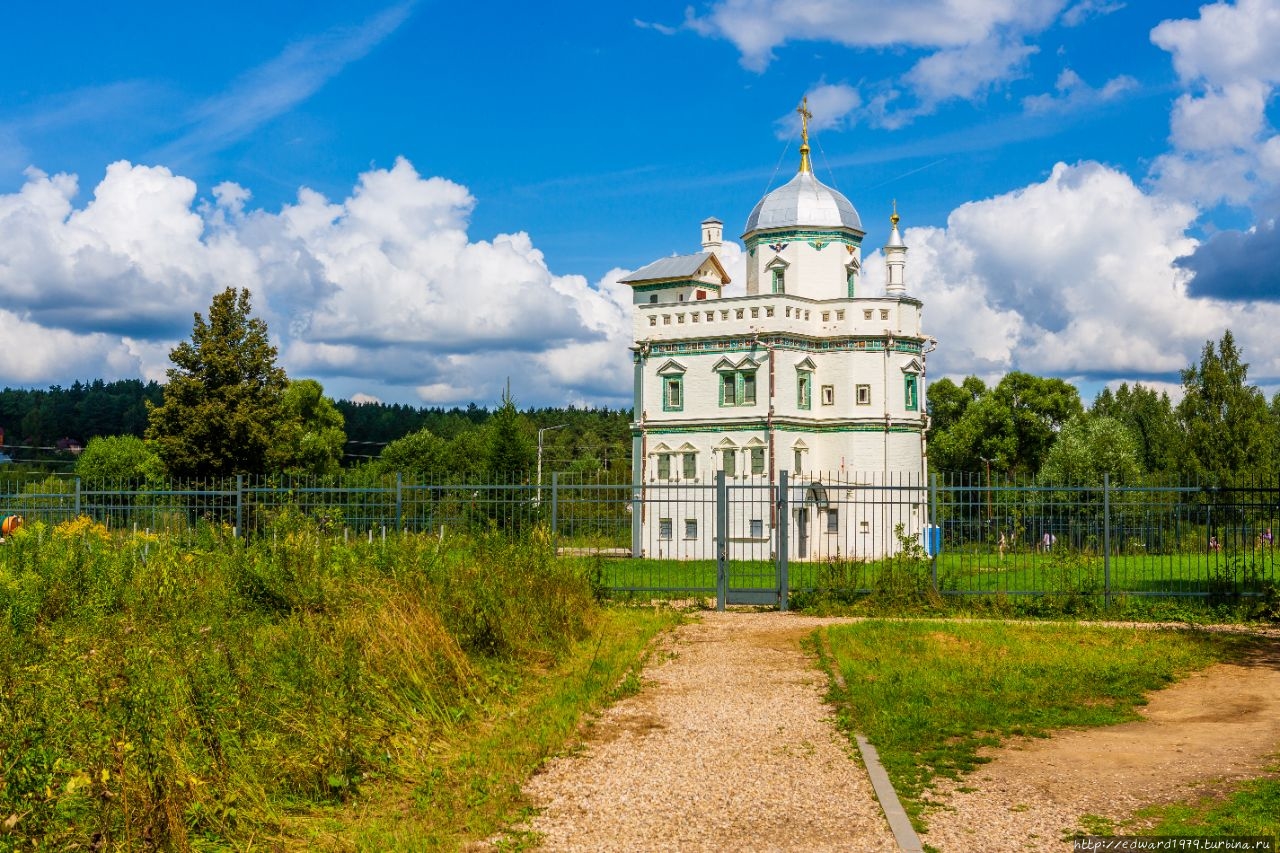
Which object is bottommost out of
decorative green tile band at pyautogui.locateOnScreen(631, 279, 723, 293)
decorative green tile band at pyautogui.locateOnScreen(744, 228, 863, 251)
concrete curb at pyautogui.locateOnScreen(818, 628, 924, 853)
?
concrete curb at pyautogui.locateOnScreen(818, 628, 924, 853)

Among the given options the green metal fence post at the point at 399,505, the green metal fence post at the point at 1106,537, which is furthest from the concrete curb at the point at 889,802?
the green metal fence post at the point at 399,505

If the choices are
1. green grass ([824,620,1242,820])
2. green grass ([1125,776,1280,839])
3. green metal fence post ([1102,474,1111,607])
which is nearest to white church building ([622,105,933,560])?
green metal fence post ([1102,474,1111,607])

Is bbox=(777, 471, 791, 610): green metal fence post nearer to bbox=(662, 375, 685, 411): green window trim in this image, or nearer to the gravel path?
the gravel path

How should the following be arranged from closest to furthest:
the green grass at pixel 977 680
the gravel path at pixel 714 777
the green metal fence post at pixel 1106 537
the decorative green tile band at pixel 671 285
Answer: the gravel path at pixel 714 777 → the green grass at pixel 977 680 → the green metal fence post at pixel 1106 537 → the decorative green tile band at pixel 671 285

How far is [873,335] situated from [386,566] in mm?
29083

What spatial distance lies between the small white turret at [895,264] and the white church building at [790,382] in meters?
0.08

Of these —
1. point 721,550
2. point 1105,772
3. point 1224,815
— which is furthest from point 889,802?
point 721,550

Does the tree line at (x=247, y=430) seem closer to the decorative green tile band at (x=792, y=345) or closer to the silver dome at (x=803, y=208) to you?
the decorative green tile band at (x=792, y=345)

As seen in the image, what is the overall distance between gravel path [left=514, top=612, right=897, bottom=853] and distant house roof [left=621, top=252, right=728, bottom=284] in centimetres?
3243

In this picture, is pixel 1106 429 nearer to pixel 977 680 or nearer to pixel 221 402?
pixel 221 402

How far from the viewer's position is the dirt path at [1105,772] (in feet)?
24.5

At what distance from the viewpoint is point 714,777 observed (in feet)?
28.7

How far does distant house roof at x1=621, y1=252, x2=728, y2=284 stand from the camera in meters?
44.6

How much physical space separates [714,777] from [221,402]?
3358 cm
